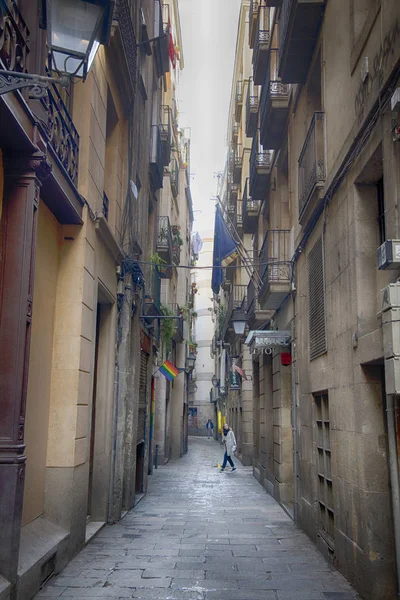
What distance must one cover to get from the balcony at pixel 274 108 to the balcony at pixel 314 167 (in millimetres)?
3450

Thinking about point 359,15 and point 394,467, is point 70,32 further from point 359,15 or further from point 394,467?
point 394,467

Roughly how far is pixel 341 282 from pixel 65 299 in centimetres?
389

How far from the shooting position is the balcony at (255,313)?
54.9 feet

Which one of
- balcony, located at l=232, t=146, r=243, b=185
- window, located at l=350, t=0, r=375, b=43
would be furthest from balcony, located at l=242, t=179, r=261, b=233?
window, located at l=350, t=0, r=375, b=43

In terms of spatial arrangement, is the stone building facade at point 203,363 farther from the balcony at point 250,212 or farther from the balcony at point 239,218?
the balcony at point 250,212

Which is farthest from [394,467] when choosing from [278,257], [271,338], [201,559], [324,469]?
[278,257]

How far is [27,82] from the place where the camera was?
14.9ft

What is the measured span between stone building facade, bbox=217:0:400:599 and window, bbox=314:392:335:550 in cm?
3

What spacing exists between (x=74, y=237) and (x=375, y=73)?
15.3 ft

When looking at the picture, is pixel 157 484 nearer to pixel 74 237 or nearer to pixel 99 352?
pixel 99 352

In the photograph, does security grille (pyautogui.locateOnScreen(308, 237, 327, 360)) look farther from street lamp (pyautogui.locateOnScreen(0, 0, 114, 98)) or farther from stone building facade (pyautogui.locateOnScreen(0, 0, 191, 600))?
street lamp (pyautogui.locateOnScreen(0, 0, 114, 98))

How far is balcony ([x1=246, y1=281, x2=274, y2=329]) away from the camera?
16.7 m

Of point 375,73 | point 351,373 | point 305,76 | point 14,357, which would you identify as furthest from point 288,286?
point 14,357

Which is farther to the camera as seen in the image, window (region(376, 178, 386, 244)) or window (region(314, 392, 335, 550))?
window (region(314, 392, 335, 550))
